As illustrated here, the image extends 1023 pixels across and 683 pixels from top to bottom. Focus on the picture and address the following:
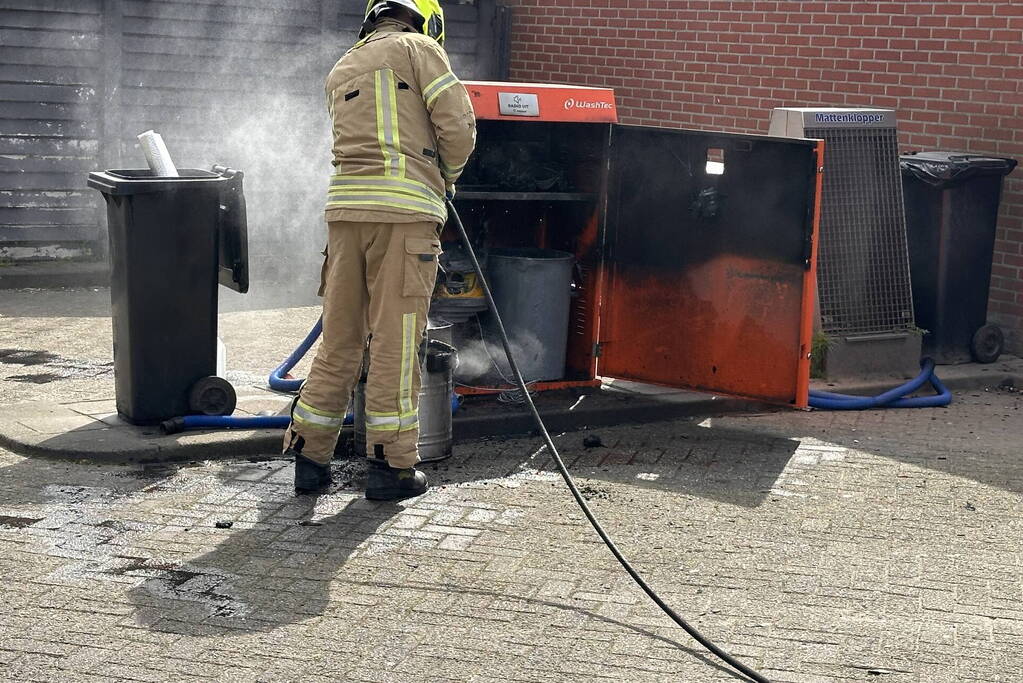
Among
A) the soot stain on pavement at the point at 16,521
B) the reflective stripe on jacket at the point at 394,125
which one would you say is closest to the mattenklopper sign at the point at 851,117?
the reflective stripe on jacket at the point at 394,125

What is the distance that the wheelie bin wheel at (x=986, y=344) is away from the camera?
8.48m

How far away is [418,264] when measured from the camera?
5.43 meters

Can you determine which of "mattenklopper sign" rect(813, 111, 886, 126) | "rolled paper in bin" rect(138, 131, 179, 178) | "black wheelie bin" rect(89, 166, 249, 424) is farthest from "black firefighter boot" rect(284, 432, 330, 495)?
"mattenklopper sign" rect(813, 111, 886, 126)

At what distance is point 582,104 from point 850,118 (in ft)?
6.14

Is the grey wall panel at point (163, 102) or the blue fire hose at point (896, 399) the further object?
the grey wall panel at point (163, 102)

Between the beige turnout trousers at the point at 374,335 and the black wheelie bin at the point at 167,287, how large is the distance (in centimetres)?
91

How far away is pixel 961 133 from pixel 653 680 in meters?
5.86

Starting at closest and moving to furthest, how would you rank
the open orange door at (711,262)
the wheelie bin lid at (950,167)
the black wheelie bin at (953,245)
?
the open orange door at (711,262) < the wheelie bin lid at (950,167) < the black wheelie bin at (953,245)

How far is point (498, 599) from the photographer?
14.7ft

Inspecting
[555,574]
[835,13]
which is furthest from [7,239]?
[555,574]

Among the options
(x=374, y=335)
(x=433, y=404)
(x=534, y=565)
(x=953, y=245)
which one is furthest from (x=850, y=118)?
(x=534, y=565)

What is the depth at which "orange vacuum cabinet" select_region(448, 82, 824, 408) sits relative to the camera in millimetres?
6734

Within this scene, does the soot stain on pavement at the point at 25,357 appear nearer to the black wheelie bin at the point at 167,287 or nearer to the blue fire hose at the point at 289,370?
the blue fire hose at the point at 289,370

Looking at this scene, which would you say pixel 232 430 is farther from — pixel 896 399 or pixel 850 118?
pixel 850 118
